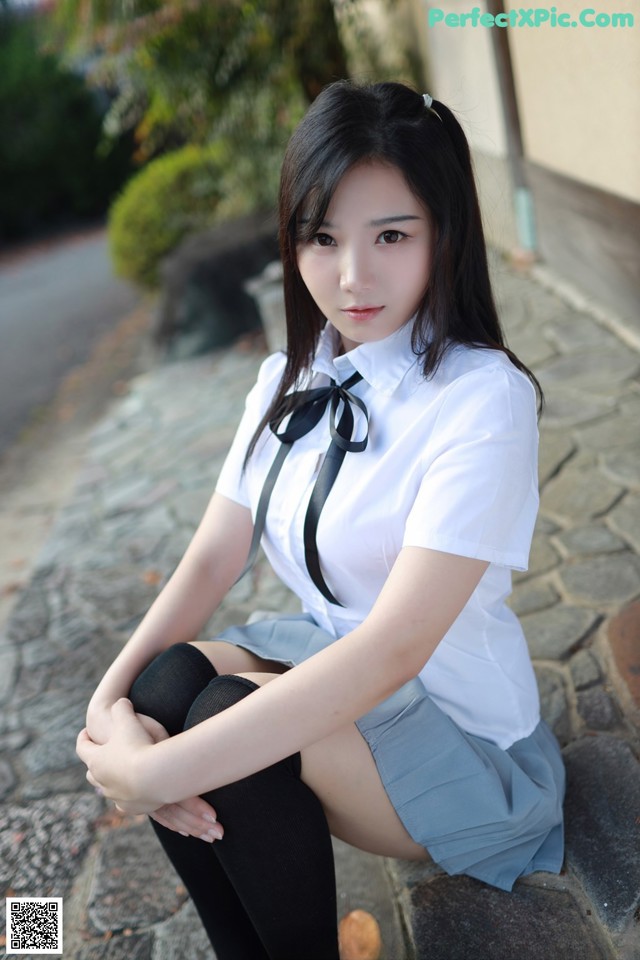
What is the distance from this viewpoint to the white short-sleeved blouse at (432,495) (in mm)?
1317

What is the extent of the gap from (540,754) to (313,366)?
32.0 inches

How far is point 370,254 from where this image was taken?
1387 millimetres

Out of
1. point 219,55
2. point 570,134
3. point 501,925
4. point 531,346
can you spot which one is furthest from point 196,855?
point 219,55

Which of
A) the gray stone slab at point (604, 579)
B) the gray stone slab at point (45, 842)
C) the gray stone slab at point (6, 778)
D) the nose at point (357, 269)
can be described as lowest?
the gray stone slab at point (6, 778)

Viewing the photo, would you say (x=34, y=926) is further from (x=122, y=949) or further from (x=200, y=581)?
(x=200, y=581)

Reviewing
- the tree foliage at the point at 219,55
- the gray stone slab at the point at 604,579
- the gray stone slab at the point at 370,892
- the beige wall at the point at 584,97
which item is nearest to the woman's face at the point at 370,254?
the gray stone slab at the point at 370,892

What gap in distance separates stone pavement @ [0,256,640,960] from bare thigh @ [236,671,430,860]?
9.5 inches

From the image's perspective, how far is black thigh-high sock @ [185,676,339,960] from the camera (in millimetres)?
1372

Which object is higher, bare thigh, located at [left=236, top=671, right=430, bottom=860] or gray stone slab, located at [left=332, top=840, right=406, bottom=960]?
bare thigh, located at [left=236, top=671, right=430, bottom=860]

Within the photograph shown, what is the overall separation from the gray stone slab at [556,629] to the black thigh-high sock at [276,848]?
96 cm

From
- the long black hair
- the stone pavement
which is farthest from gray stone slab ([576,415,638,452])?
the long black hair

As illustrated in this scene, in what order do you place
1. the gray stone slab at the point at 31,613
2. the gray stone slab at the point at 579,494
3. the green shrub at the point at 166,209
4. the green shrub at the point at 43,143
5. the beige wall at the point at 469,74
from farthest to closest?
the green shrub at the point at 43,143 → the green shrub at the point at 166,209 → the beige wall at the point at 469,74 → the gray stone slab at the point at 31,613 → the gray stone slab at the point at 579,494

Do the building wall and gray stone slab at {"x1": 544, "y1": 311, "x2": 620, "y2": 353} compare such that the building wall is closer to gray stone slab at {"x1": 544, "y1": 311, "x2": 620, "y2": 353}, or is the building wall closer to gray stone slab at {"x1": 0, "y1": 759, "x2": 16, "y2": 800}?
gray stone slab at {"x1": 544, "y1": 311, "x2": 620, "y2": 353}

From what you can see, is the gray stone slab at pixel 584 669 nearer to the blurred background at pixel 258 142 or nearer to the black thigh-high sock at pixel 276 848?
the black thigh-high sock at pixel 276 848
